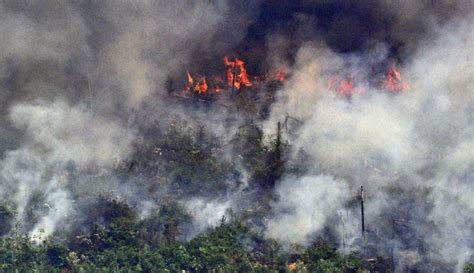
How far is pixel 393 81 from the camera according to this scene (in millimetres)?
63656

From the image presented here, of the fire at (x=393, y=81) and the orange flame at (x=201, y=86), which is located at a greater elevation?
the orange flame at (x=201, y=86)

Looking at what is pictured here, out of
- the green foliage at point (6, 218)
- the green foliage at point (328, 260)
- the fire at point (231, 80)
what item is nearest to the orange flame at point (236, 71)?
the fire at point (231, 80)

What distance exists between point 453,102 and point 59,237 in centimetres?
2697

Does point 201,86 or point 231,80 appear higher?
point 231,80

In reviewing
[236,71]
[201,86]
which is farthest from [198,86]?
[236,71]

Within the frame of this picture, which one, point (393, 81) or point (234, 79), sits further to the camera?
point (234, 79)

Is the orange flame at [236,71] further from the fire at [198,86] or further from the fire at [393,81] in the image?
the fire at [393,81]

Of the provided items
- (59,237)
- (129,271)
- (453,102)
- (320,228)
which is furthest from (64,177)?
(453,102)

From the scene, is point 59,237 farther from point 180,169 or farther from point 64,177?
point 180,169

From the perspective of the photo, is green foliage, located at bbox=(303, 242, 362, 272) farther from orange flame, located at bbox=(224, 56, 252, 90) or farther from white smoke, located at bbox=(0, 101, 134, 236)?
orange flame, located at bbox=(224, 56, 252, 90)

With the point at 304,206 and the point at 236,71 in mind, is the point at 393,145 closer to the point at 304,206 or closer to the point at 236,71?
the point at 304,206

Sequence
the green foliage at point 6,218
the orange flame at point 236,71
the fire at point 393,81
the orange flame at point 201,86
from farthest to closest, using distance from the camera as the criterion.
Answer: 1. the orange flame at point 236,71
2. the orange flame at point 201,86
3. the fire at point 393,81
4. the green foliage at point 6,218

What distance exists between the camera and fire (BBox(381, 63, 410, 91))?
6263cm

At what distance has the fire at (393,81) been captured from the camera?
62.6m
